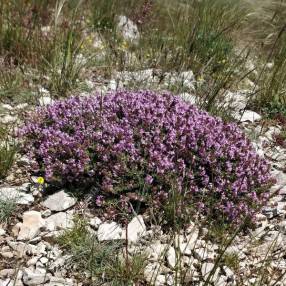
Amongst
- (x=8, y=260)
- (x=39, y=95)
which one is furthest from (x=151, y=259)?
(x=39, y=95)

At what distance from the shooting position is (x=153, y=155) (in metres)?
3.72

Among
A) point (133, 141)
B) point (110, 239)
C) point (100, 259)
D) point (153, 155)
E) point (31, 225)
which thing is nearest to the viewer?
point (100, 259)

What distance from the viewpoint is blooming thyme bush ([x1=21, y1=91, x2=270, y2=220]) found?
12.1ft

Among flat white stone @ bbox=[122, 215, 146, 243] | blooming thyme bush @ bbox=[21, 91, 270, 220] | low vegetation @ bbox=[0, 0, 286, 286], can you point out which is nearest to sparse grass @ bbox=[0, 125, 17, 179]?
low vegetation @ bbox=[0, 0, 286, 286]

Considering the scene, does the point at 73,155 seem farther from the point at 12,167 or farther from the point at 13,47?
the point at 13,47

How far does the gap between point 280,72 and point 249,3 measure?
2.60 metres

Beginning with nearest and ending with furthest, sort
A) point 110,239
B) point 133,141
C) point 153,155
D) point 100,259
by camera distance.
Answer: point 100,259, point 110,239, point 153,155, point 133,141

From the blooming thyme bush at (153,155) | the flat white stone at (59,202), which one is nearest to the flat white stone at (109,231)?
the blooming thyme bush at (153,155)

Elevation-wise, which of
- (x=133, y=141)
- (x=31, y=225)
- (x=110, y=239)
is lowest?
(x=31, y=225)

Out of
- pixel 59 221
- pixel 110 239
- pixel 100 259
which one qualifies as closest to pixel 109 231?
pixel 110 239

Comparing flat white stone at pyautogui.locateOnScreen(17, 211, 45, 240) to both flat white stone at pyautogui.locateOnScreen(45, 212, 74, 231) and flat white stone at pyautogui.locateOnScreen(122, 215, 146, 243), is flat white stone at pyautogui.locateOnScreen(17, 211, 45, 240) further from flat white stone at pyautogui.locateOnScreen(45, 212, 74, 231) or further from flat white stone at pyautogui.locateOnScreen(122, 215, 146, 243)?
flat white stone at pyautogui.locateOnScreen(122, 215, 146, 243)

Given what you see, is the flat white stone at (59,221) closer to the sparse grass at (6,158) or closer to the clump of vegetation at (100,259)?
the clump of vegetation at (100,259)

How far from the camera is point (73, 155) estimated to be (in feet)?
13.0

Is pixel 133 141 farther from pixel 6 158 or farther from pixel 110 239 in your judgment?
pixel 6 158
